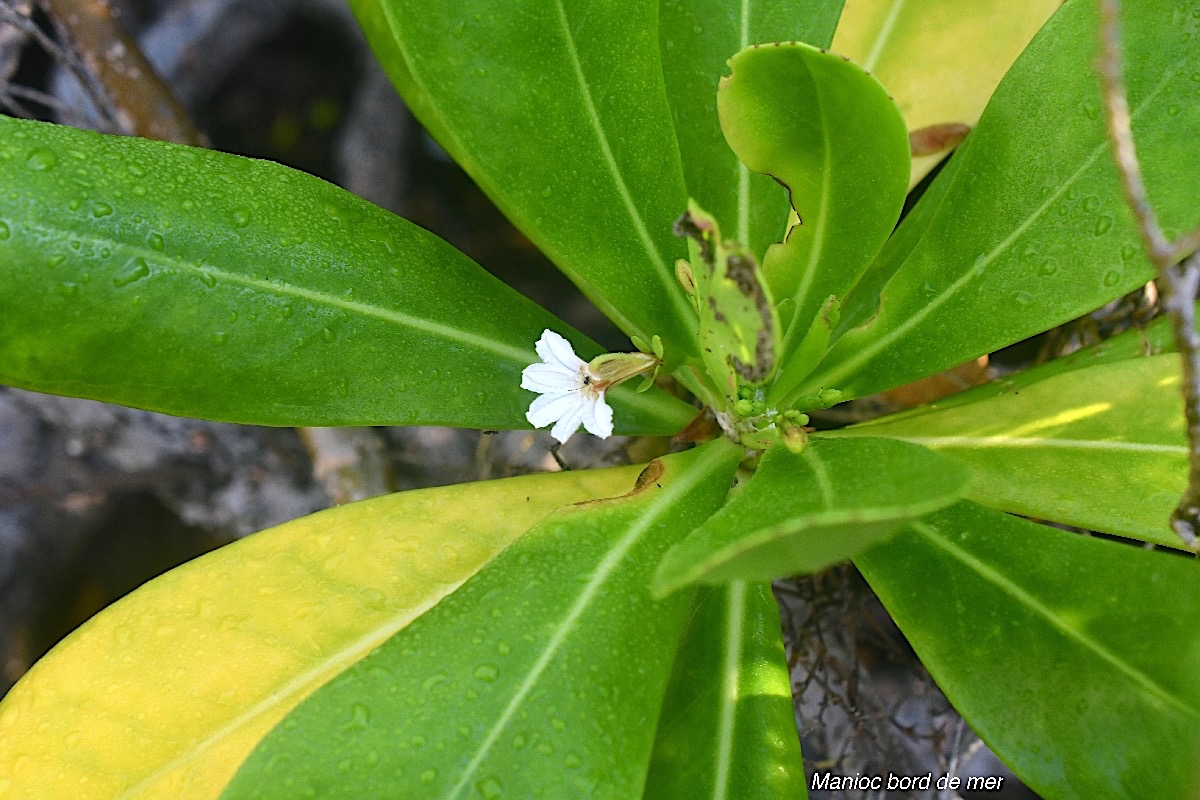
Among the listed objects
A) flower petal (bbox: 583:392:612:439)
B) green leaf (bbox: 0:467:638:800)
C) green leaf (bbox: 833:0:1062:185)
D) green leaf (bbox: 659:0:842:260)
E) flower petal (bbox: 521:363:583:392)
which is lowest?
green leaf (bbox: 0:467:638:800)

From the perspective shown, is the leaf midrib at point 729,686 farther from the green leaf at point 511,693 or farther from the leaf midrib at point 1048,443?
the leaf midrib at point 1048,443

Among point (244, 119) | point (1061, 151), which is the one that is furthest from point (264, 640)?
point (244, 119)

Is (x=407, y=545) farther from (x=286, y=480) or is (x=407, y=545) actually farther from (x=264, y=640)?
(x=286, y=480)

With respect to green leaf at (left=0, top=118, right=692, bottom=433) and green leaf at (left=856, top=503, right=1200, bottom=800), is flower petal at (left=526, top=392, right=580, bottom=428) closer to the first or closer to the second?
green leaf at (left=0, top=118, right=692, bottom=433)

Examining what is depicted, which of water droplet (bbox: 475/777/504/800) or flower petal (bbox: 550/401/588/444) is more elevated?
flower petal (bbox: 550/401/588/444)

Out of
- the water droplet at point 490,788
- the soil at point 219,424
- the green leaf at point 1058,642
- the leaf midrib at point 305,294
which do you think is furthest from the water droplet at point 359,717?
the soil at point 219,424

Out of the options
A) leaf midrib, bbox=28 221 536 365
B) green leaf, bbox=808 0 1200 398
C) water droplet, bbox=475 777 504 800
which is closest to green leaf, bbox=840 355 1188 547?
green leaf, bbox=808 0 1200 398

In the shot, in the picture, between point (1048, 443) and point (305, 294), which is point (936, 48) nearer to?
point (1048, 443)
